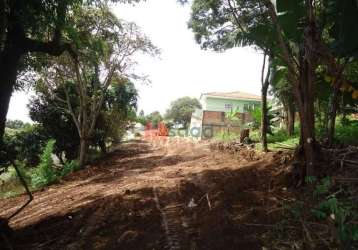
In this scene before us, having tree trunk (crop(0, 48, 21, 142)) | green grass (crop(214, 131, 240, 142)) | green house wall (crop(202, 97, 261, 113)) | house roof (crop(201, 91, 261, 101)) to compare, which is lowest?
green grass (crop(214, 131, 240, 142))

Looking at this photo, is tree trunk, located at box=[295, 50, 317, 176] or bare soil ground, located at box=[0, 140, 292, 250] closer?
bare soil ground, located at box=[0, 140, 292, 250]

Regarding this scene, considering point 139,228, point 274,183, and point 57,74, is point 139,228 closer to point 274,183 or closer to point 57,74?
point 274,183

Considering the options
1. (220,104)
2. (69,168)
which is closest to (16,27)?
(69,168)

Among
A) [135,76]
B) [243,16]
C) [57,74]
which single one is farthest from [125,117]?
[243,16]

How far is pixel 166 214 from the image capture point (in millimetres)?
5789

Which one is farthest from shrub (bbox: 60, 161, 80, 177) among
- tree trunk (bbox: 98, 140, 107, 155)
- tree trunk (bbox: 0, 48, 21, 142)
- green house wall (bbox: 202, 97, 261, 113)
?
green house wall (bbox: 202, 97, 261, 113)

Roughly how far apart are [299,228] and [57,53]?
5329mm

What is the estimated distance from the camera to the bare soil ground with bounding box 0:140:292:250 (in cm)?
478

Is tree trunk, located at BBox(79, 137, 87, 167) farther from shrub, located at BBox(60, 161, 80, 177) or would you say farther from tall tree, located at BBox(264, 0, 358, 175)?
tall tree, located at BBox(264, 0, 358, 175)

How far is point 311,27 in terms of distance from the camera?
621 centimetres

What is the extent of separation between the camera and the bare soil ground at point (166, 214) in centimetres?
478

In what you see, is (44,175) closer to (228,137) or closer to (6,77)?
(6,77)

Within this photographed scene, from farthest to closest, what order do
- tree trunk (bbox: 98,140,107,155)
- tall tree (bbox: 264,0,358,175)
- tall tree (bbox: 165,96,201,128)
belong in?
tall tree (bbox: 165,96,201,128) → tree trunk (bbox: 98,140,107,155) → tall tree (bbox: 264,0,358,175)

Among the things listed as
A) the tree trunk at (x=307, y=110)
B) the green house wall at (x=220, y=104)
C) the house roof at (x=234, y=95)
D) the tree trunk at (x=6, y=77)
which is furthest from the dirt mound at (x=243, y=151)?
the house roof at (x=234, y=95)
